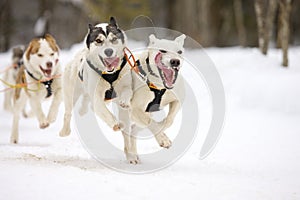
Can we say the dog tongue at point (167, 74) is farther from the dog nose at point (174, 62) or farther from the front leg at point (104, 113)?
the front leg at point (104, 113)

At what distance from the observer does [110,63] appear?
4.48 meters

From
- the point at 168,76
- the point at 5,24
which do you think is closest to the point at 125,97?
the point at 168,76

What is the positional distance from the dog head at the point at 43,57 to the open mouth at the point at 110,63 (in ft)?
5.59

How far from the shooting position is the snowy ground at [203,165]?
12.0 ft

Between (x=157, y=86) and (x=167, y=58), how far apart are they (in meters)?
0.34

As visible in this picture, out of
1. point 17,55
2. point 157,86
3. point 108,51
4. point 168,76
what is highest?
point 108,51

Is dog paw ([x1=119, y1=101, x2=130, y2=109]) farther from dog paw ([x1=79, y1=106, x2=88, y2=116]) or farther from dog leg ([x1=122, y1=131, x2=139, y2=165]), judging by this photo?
dog paw ([x1=79, y1=106, x2=88, y2=116])

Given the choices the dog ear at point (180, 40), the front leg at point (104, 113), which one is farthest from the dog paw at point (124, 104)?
the dog ear at point (180, 40)

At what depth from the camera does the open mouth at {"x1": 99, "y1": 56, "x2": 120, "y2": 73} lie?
447cm

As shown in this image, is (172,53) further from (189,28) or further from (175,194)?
(189,28)

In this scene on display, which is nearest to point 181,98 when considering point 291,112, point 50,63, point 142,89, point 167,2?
point 142,89

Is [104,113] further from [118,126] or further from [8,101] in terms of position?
[8,101]

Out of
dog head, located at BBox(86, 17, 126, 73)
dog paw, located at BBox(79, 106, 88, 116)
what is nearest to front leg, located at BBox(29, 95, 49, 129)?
dog paw, located at BBox(79, 106, 88, 116)

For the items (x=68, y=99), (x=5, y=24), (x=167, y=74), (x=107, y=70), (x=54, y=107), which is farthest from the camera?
(x=5, y=24)
